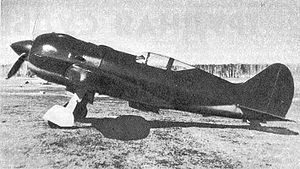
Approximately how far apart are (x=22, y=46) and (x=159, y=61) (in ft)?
12.4

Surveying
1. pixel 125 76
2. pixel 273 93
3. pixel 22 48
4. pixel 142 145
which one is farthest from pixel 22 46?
pixel 273 93

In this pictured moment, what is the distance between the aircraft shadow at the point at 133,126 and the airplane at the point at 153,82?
608mm

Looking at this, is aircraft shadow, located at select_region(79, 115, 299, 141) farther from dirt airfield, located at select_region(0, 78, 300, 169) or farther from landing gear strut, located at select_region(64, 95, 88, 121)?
landing gear strut, located at select_region(64, 95, 88, 121)

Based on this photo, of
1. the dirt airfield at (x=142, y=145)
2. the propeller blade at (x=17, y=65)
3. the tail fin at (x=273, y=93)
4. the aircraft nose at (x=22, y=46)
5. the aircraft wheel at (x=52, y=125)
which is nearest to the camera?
the dirt airfield at (x=142, y=145)

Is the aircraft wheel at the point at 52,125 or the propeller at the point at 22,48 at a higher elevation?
the propeller at the point at 22,48

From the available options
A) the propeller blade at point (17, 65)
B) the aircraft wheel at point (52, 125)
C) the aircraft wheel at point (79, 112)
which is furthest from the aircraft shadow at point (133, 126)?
the propeller blade at point (17, 65)

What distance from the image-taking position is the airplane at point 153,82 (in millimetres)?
6355

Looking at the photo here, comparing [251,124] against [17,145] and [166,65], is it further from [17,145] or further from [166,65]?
[17,145]

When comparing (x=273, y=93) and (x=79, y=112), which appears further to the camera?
(x=79, y=112)

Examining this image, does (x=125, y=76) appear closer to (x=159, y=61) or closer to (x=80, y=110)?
(x=159, y=61)

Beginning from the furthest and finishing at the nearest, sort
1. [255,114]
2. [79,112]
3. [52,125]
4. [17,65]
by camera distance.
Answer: [17,65]
[79,112]
[255,114]
[52,125]

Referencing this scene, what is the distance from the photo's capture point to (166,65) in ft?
21.9

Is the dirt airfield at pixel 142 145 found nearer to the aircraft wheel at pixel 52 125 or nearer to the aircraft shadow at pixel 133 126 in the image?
the aircraft shadow at pixel 133 126

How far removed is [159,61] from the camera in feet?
22.0
